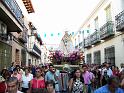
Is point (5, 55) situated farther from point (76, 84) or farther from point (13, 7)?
point (76, 84)

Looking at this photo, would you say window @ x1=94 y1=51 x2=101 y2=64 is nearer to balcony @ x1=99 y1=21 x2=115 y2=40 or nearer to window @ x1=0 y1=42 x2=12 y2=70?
balcony @ x1=99 y1=21 x2=115 y2=40

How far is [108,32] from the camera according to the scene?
2548cm

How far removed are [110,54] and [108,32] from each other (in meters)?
2.05

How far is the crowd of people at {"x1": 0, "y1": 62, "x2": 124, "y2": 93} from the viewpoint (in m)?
5.92

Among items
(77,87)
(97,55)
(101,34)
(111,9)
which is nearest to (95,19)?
(97,55)

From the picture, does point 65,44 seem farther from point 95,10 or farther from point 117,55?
point 95,10

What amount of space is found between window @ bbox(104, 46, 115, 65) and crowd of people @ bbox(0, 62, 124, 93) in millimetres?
7437

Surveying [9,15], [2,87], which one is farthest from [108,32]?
[2,87]

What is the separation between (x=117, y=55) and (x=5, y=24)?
28.4 ft

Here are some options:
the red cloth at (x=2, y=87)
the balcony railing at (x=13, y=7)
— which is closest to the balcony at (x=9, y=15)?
the balcony railing at (x=13, y=7)

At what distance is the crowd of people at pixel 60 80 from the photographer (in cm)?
592

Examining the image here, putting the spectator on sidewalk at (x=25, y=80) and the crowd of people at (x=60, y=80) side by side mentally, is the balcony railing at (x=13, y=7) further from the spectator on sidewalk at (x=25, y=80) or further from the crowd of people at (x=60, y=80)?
the spectator on sidewalk at (x=25, y=80)

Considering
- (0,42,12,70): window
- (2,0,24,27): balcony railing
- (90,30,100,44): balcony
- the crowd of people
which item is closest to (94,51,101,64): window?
(90,30,100,44): balcony

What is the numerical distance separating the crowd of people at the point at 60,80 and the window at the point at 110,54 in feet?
24.4
